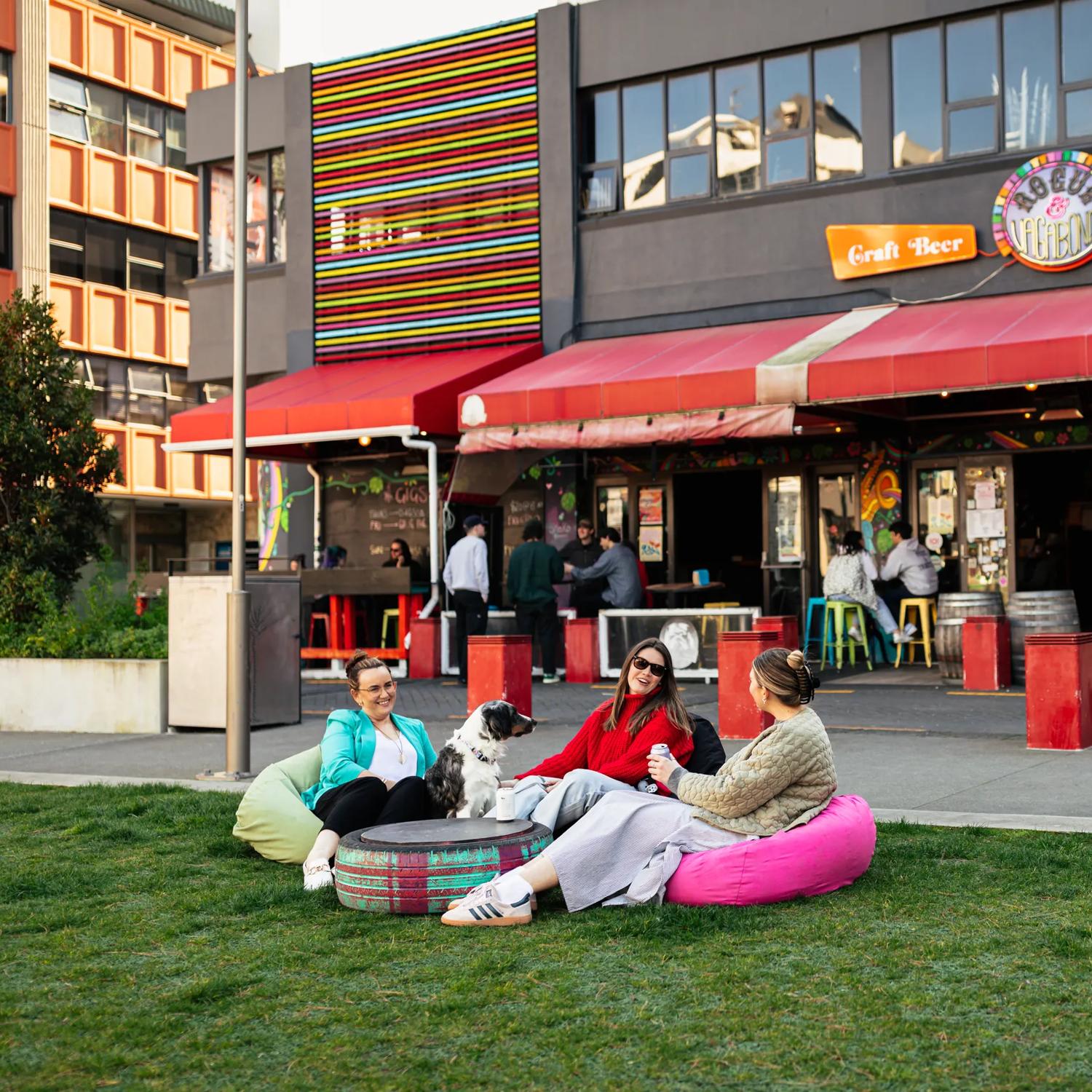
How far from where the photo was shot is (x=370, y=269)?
2259 centimetres

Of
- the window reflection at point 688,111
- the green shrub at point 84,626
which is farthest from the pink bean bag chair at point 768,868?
the window reflection at point 688,111

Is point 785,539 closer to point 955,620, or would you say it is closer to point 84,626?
point 955,620

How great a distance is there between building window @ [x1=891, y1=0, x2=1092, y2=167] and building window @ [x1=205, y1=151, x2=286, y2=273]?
1009cm

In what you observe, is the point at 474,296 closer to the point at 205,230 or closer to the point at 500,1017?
the point at 205,230

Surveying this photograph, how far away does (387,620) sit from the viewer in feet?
66.1

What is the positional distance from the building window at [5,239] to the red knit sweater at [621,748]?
101 feet

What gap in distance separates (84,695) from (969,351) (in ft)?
30.6

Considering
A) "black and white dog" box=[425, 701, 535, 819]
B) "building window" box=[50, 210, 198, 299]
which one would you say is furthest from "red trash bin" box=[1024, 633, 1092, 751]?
"building window" box=[50, 210, 198, 299]

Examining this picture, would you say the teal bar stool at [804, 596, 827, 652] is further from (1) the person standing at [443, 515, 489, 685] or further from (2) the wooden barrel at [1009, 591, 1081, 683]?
(1) the person standing at [443, 515, 489, 685]

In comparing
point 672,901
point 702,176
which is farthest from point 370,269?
point 672,901

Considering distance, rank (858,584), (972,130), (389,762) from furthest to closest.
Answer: (972,130) < (858,584) < (389,762)

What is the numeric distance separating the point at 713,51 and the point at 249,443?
8157 millimetres

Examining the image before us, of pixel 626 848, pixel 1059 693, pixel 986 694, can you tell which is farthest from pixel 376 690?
pixel 986 694

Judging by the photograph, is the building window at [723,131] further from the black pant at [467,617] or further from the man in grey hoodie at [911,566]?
the black pant at [467,617]
